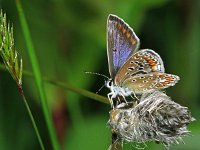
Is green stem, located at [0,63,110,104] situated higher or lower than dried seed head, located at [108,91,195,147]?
higher

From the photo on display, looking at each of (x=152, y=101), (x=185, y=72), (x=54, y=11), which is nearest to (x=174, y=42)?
(x=185, y=72)

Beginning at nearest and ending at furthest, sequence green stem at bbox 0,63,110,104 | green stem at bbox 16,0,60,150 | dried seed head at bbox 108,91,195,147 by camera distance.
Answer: dried seed head at bbox 108,91,195,147, green stem at bbox 16,0,60,150, green stem at bbox 0,63,110,104

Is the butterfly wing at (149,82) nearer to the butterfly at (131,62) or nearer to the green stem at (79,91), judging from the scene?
the butterfly at (131,62)

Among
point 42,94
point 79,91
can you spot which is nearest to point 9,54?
point 42,94

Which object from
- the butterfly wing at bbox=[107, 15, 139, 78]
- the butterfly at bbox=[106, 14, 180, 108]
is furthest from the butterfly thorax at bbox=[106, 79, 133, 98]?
the butterfly wing at bbox=[107, 15, 139, 78]

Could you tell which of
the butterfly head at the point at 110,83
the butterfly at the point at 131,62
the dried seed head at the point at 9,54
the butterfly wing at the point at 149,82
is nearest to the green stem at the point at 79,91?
the butterfly at the point at 131,62

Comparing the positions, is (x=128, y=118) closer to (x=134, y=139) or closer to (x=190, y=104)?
(x=134, y=139)

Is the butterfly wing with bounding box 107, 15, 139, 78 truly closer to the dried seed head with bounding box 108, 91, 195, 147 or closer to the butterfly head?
the butterfly head
